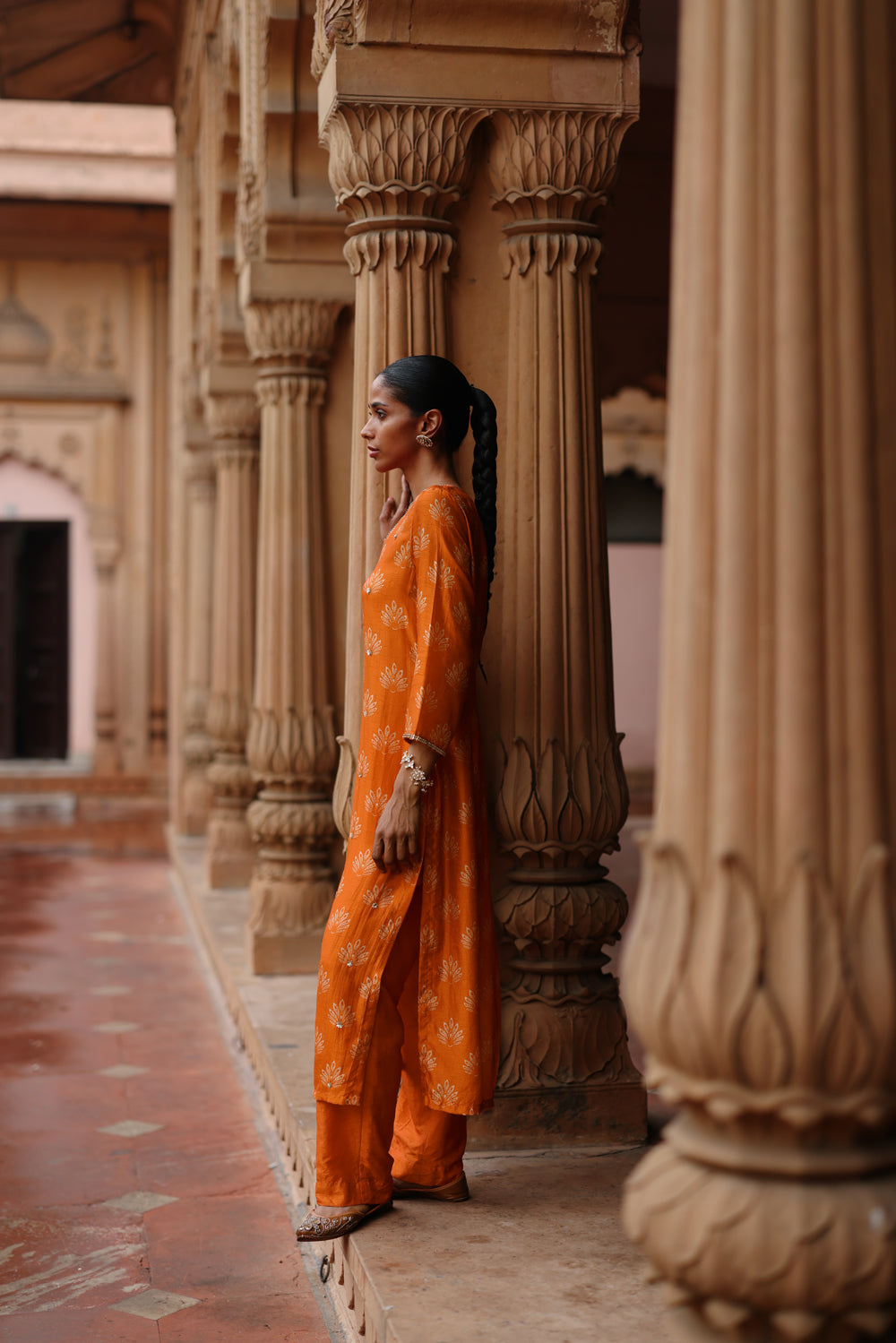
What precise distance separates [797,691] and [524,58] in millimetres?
2205

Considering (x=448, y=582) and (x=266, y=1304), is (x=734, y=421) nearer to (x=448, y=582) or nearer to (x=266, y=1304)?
(x=448, y=582)

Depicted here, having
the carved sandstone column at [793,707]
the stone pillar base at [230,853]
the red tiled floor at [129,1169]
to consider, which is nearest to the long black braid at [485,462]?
the carved sandstone column at [793,707]

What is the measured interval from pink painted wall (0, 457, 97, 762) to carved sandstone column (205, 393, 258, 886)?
7625 mm

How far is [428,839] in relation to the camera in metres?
2.65

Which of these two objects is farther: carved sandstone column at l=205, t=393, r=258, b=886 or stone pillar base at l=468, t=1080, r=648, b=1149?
carved sandstone column at l=205, t=393, r=258, b=886

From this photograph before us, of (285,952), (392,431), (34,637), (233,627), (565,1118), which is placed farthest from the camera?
(34,637)

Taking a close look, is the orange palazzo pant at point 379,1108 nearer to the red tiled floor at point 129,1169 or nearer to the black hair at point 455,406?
the red tiled floor at point 129,1169

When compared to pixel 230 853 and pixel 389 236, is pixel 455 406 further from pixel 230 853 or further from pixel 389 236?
pixel 230 853

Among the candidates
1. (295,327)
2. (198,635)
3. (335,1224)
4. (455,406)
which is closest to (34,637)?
(198,635)

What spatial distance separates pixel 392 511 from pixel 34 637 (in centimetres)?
1296

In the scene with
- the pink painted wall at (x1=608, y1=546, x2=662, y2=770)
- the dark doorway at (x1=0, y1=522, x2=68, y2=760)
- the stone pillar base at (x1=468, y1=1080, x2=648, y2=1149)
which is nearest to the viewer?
the stone pillar base at (x1=468, y1=1080, x2=648, y2=1149)

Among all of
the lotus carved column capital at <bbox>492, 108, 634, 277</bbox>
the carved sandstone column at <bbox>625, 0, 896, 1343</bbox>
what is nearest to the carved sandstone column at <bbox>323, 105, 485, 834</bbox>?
the lotus carved column capital at <bbox>492, 108, 634, 277</bbox>

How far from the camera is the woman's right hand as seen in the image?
287 cm

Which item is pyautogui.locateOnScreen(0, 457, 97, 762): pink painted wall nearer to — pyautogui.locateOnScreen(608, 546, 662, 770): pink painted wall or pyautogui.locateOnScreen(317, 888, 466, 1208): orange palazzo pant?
pyautogui.locateOnScreen(608, 546, 662, 770): pink painted wall
